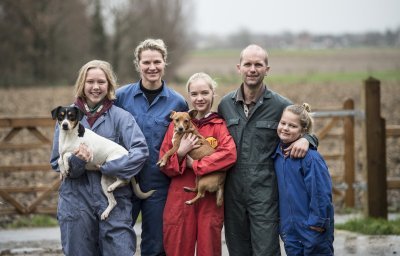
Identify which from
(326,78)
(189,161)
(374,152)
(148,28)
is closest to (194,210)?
(189,161)

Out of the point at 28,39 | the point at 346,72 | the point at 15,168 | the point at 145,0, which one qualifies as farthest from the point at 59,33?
the point at 15,168

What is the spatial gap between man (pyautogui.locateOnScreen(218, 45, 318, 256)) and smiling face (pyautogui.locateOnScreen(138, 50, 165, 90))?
2.24 feet

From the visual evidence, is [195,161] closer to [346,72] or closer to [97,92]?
[97,92]

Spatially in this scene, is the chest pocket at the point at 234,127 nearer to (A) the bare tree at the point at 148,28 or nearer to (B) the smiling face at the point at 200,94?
(B) the smiling face at the point at 200,94

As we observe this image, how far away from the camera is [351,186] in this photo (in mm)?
9266

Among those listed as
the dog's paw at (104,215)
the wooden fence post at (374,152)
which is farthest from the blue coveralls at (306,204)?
the wooden fence post at (374,152)

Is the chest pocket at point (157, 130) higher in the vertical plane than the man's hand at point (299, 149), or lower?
higher

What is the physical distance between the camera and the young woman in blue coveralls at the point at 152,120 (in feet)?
17.6

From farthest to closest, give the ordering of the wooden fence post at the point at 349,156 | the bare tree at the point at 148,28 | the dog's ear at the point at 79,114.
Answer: the bare tree at the point at 148,28
the wooden fence post at the point at 349,156
the dog's ear at the point at 79,114

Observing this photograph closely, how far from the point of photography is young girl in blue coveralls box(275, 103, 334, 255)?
482 cm

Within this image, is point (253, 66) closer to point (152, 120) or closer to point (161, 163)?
point (152, 120)

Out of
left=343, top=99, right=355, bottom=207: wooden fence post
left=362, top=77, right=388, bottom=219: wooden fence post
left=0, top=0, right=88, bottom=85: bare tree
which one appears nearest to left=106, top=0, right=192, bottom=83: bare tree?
left=0, top=0, right=88, bottom=85: bare tree

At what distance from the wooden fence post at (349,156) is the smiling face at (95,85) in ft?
16.4

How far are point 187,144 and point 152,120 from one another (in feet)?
1.48
